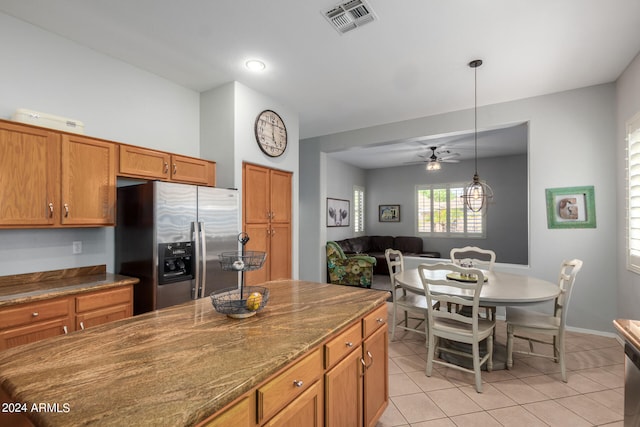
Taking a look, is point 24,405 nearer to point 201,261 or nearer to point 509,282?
point 201,261

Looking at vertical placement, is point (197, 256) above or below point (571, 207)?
below

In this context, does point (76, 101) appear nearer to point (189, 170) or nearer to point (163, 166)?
point (163, 166)

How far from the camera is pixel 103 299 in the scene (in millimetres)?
2312

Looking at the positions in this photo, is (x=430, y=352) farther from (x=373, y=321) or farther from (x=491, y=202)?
(x=491, y=202)

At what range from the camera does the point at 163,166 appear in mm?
2977

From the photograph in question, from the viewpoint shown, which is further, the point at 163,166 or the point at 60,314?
the point at 163,166

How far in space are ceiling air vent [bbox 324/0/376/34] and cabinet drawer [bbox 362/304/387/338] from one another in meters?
2.15

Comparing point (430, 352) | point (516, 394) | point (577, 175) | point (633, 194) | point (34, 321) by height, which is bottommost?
point (516, 394)

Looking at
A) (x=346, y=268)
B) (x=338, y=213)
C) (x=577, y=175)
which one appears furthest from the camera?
(x=338, y=213)

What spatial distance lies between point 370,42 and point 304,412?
2.78 m

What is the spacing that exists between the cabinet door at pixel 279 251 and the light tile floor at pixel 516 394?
1694 mm

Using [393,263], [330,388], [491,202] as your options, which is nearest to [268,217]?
[393,263]

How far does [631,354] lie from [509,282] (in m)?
1.79

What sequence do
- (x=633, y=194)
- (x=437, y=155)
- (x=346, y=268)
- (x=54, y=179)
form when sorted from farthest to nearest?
1. (x=437, y=155)
2. (x=346, y=268)
3. (x=633, y=194)
4. (x=54, y=179)
